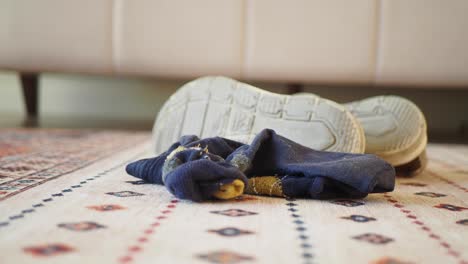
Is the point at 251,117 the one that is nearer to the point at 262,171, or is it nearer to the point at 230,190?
the point at 262,171

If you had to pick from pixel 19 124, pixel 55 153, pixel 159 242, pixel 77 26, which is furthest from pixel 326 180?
pixel 19 124

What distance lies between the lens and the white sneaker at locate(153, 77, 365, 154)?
1.00 meters

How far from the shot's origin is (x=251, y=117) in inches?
41.1

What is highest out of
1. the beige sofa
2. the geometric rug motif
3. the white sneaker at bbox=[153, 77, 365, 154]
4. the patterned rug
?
the beige sofa

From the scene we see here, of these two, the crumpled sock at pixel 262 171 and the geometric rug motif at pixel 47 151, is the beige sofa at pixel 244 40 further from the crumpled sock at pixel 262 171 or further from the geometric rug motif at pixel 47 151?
the crumpled sock at pixel 262 171

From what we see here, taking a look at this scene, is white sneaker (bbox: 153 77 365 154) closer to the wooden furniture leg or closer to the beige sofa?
the beige sofa

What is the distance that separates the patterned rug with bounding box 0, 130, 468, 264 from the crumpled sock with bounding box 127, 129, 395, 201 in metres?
0.02

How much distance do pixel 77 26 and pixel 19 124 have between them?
34 cm

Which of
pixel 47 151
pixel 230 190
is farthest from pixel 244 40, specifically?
pixel 230 190

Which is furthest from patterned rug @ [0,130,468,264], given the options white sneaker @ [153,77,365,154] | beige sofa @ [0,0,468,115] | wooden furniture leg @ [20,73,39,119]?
wooden furniture leg @ [20,73,39,119]

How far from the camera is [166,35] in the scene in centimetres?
176

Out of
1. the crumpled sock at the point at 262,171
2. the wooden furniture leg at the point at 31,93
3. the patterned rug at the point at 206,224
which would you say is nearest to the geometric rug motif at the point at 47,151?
the patterned rug at the point at 206,224

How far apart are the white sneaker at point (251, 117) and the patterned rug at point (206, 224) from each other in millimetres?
123

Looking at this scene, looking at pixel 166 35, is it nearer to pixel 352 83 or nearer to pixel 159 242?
pixel 352 83
